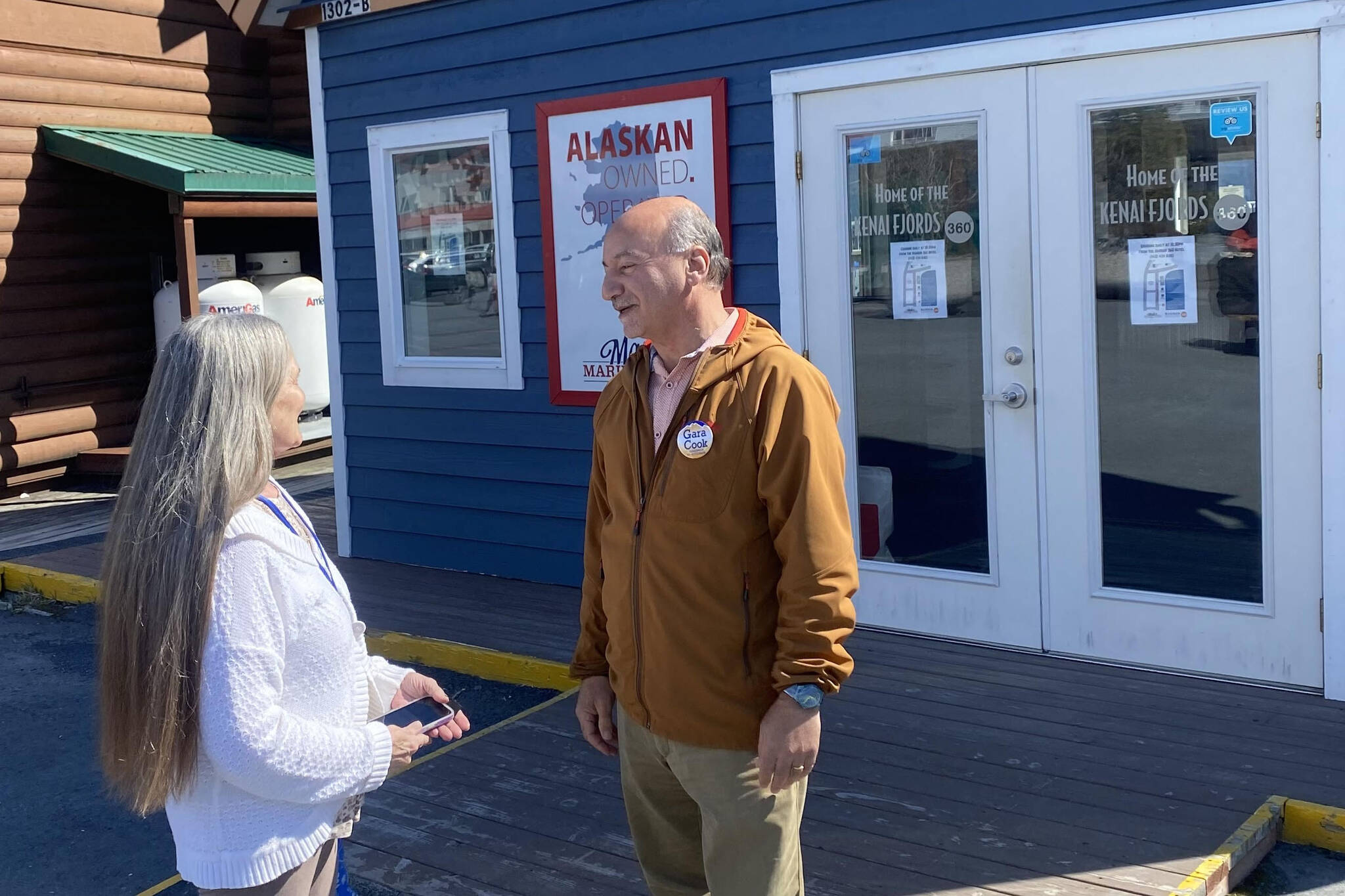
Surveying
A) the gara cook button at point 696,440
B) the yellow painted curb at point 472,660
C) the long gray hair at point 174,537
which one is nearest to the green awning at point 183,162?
the yellow painted curb at point 472,660

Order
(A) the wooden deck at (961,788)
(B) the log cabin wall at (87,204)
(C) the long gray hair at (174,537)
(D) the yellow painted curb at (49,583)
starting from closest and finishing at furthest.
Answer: (C) the long gray hair at (174,537)
(A) the wooden deck at (961,788)
(D) the yellow painted curb at (49,583)
(B) the log cabin wall at (87,204)

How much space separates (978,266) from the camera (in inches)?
201

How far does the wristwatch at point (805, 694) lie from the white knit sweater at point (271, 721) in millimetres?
694

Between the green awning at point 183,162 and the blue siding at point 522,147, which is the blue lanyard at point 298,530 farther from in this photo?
the green awning at point 183,162

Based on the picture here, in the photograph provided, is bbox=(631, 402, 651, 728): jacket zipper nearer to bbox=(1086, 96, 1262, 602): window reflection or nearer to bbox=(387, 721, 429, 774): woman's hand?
bbox=(387, 721, 429, 774): woman's hand

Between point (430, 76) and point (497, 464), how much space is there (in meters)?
2.01

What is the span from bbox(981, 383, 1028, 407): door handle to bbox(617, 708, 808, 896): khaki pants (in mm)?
2805

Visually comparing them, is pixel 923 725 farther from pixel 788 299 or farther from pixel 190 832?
Answer: pixel 190 832

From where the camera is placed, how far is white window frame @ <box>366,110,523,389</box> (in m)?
6.61

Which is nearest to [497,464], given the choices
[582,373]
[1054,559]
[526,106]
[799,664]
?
[582,373]

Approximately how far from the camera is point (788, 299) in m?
5.61

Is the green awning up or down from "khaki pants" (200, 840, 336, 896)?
up

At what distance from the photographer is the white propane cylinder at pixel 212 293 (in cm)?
1063

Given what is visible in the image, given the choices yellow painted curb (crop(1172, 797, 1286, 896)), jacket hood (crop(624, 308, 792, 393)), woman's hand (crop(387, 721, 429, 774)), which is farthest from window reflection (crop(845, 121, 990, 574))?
woman's hand (crop(387, 721, 429, 774))
